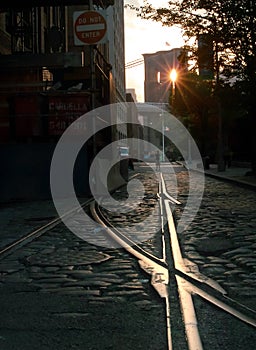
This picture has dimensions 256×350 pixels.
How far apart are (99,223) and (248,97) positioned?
53.6ft

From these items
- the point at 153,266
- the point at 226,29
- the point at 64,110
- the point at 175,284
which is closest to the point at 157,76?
the point at 226,29

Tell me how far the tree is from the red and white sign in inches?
335

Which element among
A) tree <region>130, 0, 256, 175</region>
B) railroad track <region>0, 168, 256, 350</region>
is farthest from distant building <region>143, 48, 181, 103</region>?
railroad track <region>0, 168, 256, 350</region>

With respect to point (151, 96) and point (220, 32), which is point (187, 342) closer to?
point (220, 32)

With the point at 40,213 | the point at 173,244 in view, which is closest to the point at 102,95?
the point at 40,213

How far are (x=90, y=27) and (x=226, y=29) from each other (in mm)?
9513

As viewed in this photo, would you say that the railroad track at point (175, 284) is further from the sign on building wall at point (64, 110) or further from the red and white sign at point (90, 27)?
the red and white sign at point (90, 27)

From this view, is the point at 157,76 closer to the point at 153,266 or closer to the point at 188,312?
the point at 153,266

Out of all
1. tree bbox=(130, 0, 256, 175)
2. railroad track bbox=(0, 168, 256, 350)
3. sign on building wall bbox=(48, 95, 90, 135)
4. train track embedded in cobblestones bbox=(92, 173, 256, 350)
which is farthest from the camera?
tree bbox=(130, 0, 256, 175)

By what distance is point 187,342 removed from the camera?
14.6 feet

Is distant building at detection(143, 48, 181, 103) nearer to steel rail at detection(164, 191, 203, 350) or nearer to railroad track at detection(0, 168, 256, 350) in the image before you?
railroad track at detection(0, 168, 256, 350)

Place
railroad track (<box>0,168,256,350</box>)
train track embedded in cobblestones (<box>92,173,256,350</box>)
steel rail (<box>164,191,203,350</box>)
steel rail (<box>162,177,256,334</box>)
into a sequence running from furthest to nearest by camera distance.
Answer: steel rail (<box>162,177,256,334</box>) < train track embedded in cobblestones (<box>92,173,256,350</box>) < railroad track (<box>0,168,256,350</box>) < steel rail (<box>164,191,203,350</box>)

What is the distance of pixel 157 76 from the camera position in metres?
167

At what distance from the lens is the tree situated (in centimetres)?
2427
